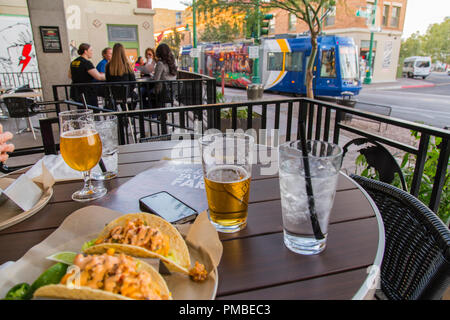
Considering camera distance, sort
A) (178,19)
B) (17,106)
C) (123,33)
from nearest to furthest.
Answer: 1. (17,106)
2. (123,33)
3. (178,19)

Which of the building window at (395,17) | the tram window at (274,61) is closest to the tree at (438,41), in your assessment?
the building window at (395,17)

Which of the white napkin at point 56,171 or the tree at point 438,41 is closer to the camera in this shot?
the white napkin at point 56,171

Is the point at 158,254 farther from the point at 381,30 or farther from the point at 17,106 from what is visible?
the point at 381,30

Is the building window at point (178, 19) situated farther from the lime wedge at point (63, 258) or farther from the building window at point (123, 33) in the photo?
the lime wedge at point (63, 258)

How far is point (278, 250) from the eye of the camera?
2.59 feet

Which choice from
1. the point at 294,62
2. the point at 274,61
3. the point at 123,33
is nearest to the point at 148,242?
the point at 294,62

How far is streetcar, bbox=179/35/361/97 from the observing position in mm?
13500

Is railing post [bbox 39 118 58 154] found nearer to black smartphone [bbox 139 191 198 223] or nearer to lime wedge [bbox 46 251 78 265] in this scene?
black smartphone [bbox 139 191 198 223]

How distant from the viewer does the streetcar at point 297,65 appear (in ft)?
44.3

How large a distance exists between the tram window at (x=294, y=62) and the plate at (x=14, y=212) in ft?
49.4

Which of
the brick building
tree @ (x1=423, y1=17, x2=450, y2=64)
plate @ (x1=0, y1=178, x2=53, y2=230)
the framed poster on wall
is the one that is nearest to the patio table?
plate @ (x1=0, y1=178, x2=53, y2=230)

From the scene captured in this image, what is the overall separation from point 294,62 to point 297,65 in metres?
0.29

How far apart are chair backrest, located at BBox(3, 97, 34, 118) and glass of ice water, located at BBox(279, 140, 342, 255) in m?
6.05
